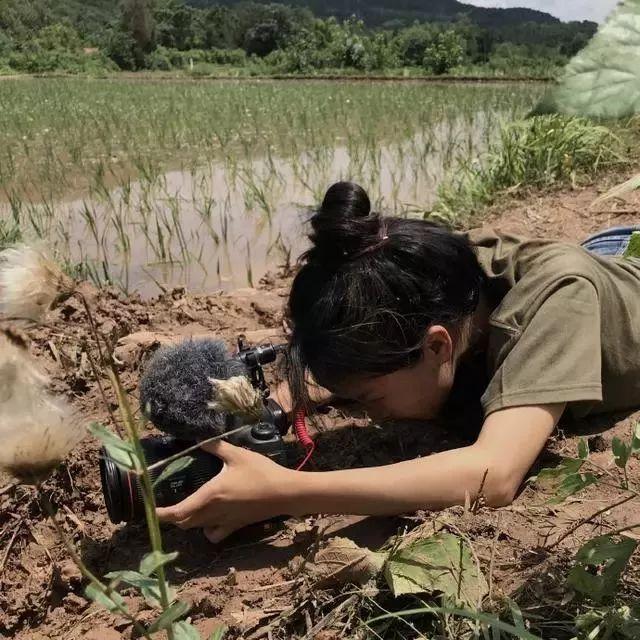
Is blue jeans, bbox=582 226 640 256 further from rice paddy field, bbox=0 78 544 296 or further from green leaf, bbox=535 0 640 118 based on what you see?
green leaf, bbox=535 0 640 118

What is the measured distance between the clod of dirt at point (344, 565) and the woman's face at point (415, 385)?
0.31 m

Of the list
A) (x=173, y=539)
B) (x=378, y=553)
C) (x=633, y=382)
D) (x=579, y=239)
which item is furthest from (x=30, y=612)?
(x=579, y=239)

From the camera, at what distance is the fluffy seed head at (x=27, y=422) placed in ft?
1.94

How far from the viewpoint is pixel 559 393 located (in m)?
1.28

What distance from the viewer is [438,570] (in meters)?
1.06

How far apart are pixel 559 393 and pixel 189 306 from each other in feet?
5.76

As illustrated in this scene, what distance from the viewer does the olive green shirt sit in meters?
1.30

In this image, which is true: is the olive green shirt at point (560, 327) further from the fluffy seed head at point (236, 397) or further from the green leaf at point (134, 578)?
the green leaf at point (134, 578)

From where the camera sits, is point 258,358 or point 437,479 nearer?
point 437,479

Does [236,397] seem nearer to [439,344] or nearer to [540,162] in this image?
[439,344]

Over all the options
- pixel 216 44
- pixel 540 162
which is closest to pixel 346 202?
pixel 540 162

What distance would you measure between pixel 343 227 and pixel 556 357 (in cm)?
48

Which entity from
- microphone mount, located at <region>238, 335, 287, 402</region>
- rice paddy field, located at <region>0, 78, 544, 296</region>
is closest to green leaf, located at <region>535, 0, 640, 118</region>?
microphone mount, located at <region>238, 335, 287, 402</region>

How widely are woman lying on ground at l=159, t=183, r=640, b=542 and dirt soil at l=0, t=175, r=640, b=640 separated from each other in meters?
0.08
